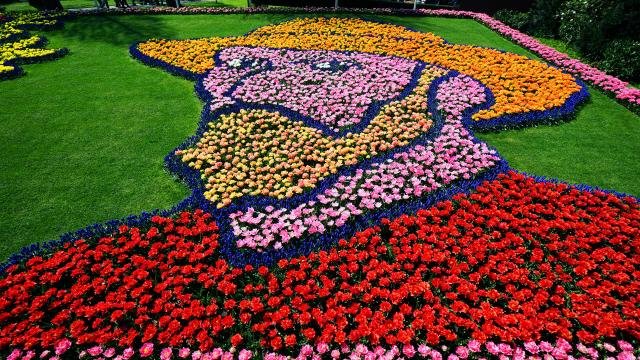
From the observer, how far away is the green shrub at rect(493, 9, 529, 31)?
65.6 ft

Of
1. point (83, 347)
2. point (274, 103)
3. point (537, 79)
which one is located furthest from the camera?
point (537, 79)

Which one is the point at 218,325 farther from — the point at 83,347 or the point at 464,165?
the point at 464,165

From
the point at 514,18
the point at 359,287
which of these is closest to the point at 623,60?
the point at 514,18

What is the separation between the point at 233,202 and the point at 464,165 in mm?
4927

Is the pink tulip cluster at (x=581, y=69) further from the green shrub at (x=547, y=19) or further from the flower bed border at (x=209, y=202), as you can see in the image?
the green shrub at (x=547, y=19)

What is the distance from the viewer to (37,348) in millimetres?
4930

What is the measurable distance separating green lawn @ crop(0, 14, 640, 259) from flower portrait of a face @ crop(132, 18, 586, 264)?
2.28 feet

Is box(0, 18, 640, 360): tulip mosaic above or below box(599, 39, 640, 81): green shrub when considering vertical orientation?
below

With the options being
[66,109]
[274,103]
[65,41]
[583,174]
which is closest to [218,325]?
[274,103]

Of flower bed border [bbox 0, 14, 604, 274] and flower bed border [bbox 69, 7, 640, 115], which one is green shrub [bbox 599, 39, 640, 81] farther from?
flower bed border [bbox 0, 14, 604, 274]

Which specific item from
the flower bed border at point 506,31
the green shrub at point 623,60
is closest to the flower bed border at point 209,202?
the flower bed border at point 506,31

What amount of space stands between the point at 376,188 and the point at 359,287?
254 centimetres

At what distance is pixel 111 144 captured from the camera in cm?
951

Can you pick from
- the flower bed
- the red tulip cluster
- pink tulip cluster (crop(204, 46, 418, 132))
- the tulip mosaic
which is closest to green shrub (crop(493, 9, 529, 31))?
pink tulip cluster (crop(204, 46, 418, 132))
